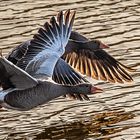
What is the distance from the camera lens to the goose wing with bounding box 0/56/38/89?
12.0 m

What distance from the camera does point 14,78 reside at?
41.2ft

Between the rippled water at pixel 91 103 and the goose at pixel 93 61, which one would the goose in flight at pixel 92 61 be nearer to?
the goose at pixel 93 61

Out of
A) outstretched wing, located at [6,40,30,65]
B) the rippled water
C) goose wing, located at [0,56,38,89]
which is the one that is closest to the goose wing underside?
the rippled water

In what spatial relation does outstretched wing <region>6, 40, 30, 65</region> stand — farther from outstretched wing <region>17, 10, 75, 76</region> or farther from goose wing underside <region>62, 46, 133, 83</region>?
goose wing underside <region>62, 46, 133, 83</region>

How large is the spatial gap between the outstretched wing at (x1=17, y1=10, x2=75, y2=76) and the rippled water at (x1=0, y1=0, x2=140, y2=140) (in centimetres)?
95

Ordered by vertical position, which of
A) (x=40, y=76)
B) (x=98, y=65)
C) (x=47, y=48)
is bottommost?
(x=98, y=65)

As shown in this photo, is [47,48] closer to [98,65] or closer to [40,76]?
[40,76]

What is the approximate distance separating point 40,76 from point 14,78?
0.88 metres

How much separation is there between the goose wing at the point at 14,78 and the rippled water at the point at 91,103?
0.84 meters

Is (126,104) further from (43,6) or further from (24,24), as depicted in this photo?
(43,6)

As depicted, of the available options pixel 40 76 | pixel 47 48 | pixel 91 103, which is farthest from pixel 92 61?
pixel 40 76

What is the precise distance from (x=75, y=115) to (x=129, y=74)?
7.30 feet

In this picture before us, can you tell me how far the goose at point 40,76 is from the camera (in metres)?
12.7

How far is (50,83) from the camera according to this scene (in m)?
13.2
